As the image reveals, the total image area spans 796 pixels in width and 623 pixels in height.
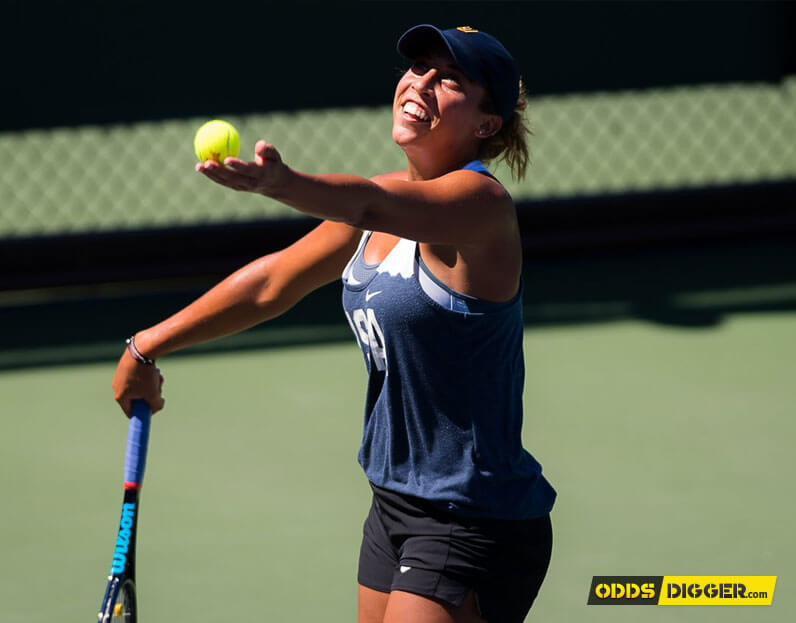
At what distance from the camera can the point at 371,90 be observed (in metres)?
7.68

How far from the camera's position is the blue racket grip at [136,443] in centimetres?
313

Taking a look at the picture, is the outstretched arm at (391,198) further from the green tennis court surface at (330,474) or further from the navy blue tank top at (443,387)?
the green tennis court surface at (330,474)

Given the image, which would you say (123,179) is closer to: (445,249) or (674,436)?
(674,436)

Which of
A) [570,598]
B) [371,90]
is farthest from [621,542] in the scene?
[371,90]

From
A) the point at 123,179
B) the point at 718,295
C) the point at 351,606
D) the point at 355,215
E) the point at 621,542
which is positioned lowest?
the point at 351,606

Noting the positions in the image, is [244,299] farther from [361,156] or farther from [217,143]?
[361,156]

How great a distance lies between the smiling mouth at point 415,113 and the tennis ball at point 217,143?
45 cm

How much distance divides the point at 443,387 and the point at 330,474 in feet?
7.78

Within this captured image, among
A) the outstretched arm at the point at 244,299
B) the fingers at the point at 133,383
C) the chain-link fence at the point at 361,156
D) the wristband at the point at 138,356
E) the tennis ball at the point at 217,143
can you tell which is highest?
the chain-link fence at the point at 361,156

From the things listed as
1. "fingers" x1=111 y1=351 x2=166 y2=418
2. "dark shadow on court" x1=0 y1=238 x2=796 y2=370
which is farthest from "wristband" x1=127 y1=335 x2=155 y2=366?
"dark shadow on court" x1=0 y1=238 x2=796 y2=370

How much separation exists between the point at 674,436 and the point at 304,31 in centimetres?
328

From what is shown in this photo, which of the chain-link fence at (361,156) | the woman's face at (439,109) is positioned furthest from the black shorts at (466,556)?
the chain-link fence at (361,156)

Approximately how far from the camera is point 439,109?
2.85 metres

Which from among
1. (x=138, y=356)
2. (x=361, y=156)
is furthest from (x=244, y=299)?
(x=361, y=156)
